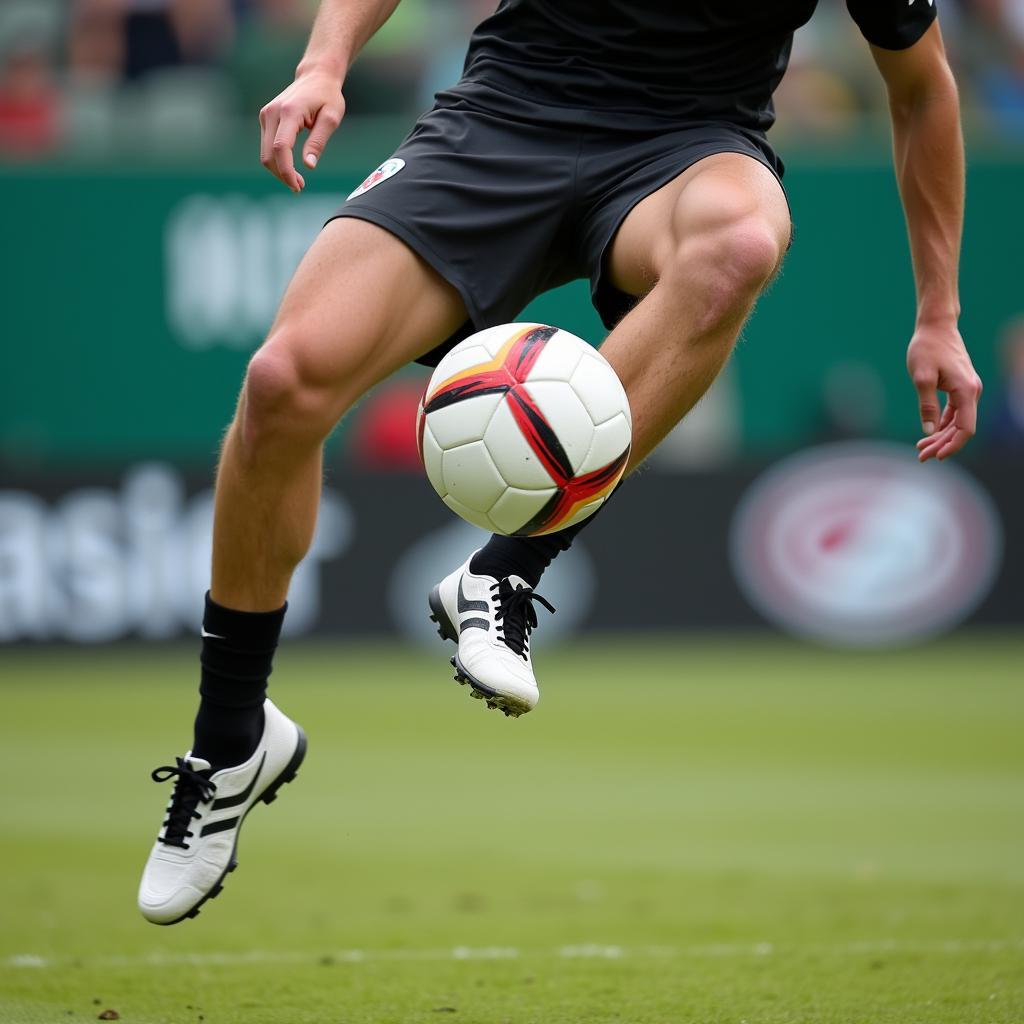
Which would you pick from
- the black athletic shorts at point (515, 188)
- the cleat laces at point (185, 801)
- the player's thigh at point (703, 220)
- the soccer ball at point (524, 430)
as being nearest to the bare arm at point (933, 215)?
the black athletic shorts at point (515, 188)

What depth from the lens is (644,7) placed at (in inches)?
188

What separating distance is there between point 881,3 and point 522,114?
95 cm

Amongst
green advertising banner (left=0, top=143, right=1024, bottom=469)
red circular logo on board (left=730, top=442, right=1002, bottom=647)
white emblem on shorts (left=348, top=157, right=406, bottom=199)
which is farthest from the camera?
green advertising banner (left=0, top=143, right=1024, bottom=469)

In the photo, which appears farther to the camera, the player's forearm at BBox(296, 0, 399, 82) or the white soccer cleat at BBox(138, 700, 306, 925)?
the white soccer cleat at BBox(138, 700, 306, 925)

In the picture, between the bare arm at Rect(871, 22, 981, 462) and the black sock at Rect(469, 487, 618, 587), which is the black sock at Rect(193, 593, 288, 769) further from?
the bare arm at Rect(871, 22, 981, 462)

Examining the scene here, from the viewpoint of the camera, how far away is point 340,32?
4.66 metres

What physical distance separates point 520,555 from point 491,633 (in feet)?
1.05

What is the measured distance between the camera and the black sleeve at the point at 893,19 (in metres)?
4.73

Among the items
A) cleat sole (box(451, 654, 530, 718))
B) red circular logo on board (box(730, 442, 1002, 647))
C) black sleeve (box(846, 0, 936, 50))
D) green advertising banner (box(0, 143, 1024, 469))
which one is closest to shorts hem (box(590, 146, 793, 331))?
black sleeve (box(846, 0, 936, 50))

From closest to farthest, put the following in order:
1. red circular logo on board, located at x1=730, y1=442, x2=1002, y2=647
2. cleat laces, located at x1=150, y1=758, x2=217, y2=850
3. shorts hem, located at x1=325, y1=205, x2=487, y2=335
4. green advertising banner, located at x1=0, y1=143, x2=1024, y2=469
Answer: shorts hem, located at x1=325, y1=205, x2=487, y2=335
cleat laces, located at x1=150, y1=758, x2=217, y2=850
red circular logo on board, located at x1=730, y1=442, x2=1002, y2=647
green advertising banner, located at x1=0, y1=143, x2=1024, y2=469

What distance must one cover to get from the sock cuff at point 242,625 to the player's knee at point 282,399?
1.73ft

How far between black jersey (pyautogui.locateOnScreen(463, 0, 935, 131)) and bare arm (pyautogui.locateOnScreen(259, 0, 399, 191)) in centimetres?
38

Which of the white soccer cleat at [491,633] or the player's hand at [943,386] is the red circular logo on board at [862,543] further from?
the white soccer cleat at [491,633]

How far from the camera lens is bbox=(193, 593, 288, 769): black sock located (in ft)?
15.7
